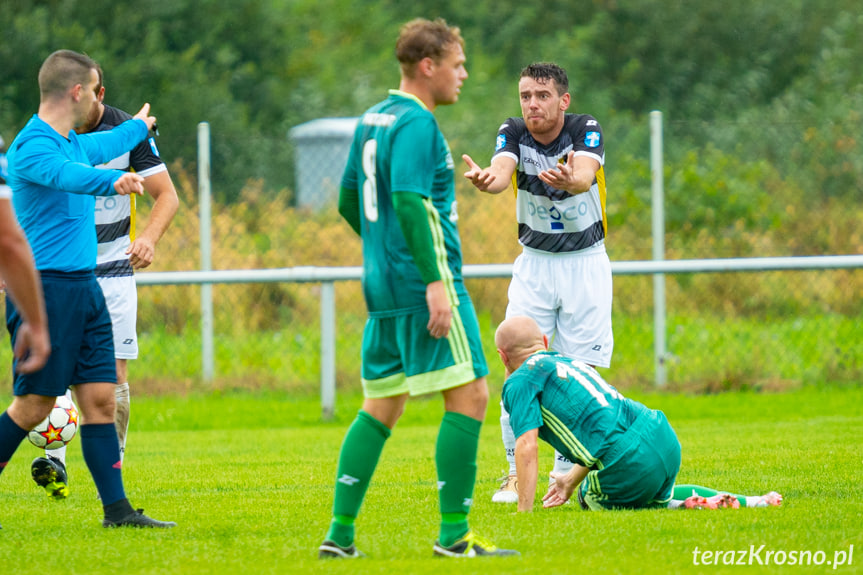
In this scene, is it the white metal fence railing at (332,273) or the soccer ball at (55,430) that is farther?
the white metal fence railing at (332,273)

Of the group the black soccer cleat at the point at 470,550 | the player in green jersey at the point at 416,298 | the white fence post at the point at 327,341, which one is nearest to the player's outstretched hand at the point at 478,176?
the player in green jersey at the point at 416,298

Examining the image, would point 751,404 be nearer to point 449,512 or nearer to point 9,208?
point 449,512

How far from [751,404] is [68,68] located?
264 inches

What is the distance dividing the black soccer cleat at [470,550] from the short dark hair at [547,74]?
2.68 metres

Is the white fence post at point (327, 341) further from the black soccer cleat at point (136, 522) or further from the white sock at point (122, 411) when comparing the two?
the black soccer cleat at point (136, 522)

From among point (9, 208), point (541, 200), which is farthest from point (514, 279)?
point (9, 208)

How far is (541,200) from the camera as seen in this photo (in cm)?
611

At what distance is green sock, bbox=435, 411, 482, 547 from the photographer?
4.12 m

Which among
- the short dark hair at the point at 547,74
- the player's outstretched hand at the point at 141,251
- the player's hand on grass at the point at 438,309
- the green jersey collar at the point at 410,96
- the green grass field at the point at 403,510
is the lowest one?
the green grass field at the point at 403,510

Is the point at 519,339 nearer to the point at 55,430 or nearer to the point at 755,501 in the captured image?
the point at 755,501

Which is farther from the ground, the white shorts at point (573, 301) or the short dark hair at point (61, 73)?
the short dark hair at point (61, 73)

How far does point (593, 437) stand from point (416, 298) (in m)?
1.31

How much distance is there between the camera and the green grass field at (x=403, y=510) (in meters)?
4.12

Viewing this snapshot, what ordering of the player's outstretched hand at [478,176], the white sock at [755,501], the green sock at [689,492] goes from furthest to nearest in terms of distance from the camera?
the player's outstretched hand at [478,176] < the green sock at [689,492] < the white sock at [755,501]
